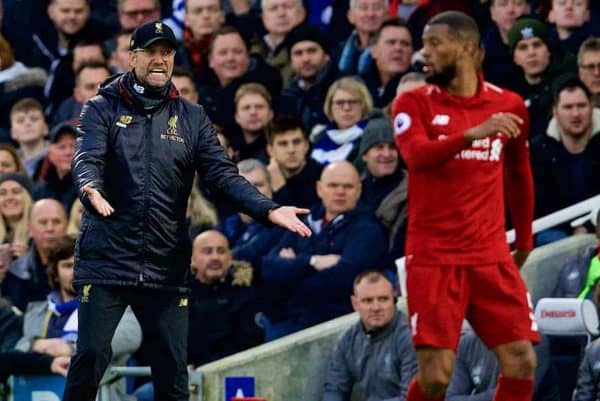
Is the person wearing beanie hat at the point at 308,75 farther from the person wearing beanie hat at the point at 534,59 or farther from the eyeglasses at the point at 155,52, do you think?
the eyeglasses at the point at 155,52

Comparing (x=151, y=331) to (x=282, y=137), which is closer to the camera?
(x=151, y=331)

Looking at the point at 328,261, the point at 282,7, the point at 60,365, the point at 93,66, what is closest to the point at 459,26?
the point at 60,365

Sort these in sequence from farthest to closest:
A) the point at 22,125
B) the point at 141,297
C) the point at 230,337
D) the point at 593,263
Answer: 1. the point at 22,125
2. the point at 230,337
3. the point at 593,263
4. the point at 141,297

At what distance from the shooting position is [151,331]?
984cm

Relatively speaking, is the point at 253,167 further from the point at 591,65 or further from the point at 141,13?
the point at 141,13

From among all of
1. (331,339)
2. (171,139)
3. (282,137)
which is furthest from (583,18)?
(171,139)

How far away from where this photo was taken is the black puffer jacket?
973 cm

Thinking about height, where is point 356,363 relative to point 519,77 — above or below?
below

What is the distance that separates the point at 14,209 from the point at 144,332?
5.91 m

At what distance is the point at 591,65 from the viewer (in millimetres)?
14414

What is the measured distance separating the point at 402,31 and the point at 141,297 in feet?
20.9

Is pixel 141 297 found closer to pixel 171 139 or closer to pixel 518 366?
pixel 171 139

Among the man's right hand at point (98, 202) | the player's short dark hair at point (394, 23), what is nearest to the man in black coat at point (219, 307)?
the player's short dark hair at point (394, 23)

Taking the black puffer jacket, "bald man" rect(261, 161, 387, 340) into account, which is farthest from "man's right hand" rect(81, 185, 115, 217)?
"bald man" rect(261, 161, 387, 340)
